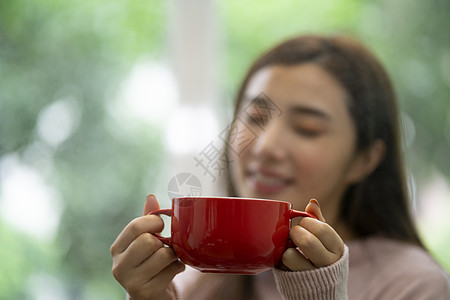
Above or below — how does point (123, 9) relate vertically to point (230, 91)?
above

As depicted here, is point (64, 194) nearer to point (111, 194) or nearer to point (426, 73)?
point (111, 194)

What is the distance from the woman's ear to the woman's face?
1 cm

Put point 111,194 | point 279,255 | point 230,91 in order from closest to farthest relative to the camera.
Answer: point 279,255, point 111,194, point 230,91

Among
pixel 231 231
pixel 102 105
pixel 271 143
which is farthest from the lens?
pixel 102 105

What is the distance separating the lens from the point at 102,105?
4.30 ft

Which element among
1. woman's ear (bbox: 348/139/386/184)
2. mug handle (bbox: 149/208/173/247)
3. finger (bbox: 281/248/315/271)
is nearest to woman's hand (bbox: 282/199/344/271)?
finger (bbox: 281/248/315/271)

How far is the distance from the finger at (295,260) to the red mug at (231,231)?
10mm

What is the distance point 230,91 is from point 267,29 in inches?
7.9

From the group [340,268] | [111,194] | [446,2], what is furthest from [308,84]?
[446,2]

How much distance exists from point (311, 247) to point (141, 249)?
154 mm

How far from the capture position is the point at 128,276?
0.49 m

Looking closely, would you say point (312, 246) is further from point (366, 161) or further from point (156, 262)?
point (366, 161)

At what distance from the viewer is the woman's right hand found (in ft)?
1.53

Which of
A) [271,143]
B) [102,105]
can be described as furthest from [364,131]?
[102,105]
